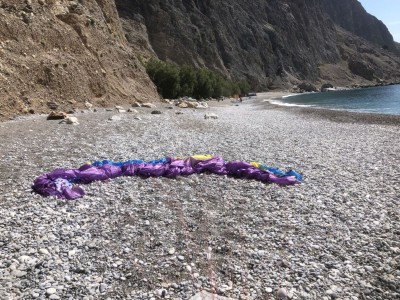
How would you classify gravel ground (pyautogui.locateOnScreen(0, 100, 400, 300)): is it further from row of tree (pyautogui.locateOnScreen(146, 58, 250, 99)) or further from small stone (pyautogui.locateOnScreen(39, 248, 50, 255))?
row of tree (pyautogui.locateOnScreen(146, 58, 250, 99))

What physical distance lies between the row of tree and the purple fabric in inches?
1834

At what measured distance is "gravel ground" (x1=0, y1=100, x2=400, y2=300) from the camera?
6711 millimetres

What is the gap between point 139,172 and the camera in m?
12.8

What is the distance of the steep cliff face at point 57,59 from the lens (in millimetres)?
26719

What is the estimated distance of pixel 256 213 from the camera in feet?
32.9

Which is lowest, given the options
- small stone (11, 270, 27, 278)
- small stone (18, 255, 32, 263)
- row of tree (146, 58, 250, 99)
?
small stone (11, 270, 27, 278)

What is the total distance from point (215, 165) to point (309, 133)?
49.7 feet

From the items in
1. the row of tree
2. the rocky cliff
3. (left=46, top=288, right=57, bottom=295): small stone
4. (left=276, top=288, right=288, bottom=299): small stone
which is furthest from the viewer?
the row of tree

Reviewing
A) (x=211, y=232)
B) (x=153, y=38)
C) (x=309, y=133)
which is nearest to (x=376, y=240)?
(x=211, y=232)

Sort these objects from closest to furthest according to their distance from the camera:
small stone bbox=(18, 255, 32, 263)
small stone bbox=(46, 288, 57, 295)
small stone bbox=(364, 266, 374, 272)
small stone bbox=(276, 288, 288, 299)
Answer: small stone bbox=(46, 288, 57, 295) < small stone bbox=(276, 288, 288, 299) < small stone bbox=(18, 255, 32, 263) < small stone bbox=(364, 266, 374, 272)

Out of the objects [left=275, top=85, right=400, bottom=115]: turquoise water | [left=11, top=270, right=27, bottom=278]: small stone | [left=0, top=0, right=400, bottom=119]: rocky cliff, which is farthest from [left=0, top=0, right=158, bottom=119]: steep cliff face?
[left=275, top=85, right=400, bottom=115]: turquoise water

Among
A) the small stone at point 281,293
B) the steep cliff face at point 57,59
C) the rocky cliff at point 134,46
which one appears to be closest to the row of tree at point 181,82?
the rocky cliff at point 134,46

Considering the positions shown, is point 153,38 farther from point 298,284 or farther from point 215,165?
point 298,284

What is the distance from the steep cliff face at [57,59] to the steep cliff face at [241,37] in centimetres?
4822
